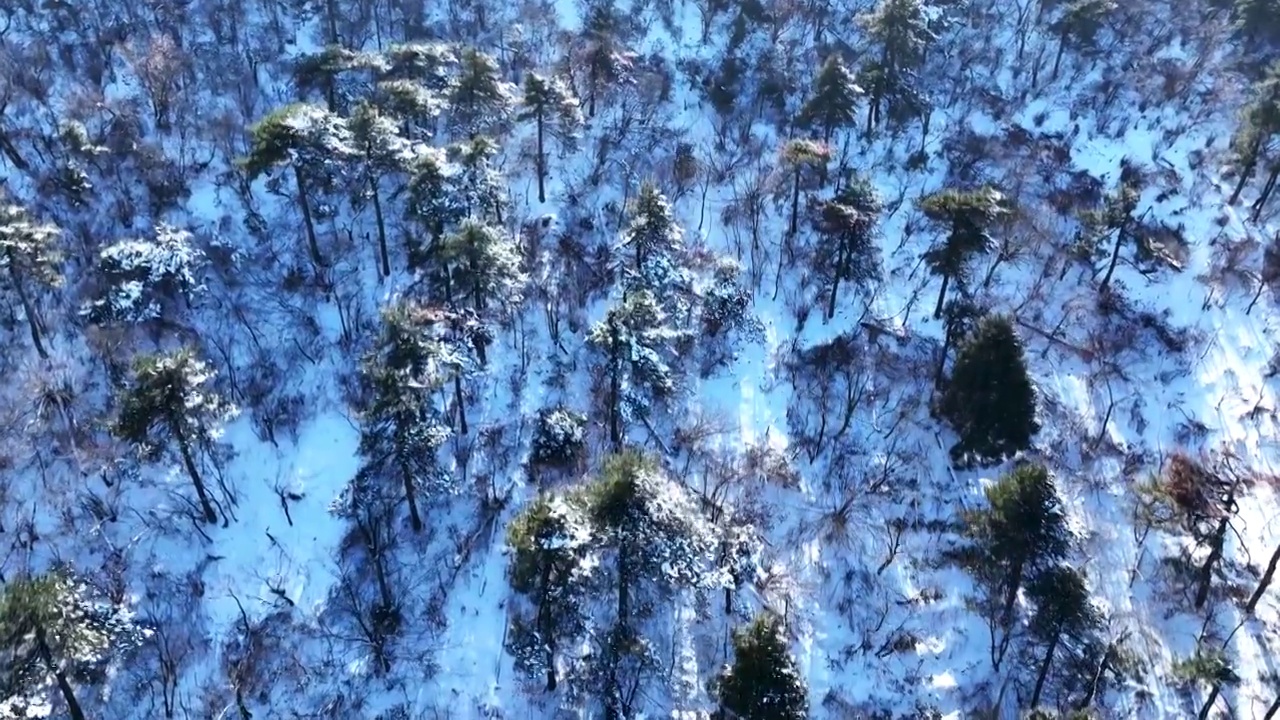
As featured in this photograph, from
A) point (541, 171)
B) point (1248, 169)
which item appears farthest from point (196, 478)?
point (1248, 169)

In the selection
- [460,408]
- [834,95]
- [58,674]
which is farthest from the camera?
[834,95]

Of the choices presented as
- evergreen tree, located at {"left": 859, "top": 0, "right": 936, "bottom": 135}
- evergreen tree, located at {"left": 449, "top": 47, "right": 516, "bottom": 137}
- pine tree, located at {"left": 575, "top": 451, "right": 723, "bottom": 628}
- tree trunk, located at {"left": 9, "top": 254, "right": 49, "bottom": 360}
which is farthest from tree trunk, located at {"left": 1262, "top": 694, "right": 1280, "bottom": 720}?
tree trunk, located at {"left": 9, "top": 254, "right": 49, "bottom": 360}

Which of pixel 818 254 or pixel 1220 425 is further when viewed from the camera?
pixel 818 254

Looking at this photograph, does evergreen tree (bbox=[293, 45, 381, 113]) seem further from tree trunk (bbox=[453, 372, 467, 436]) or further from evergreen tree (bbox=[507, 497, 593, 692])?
evergreen tree (bbox=[507, 497, 593, 692])

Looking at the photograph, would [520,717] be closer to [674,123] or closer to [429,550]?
[429,550]

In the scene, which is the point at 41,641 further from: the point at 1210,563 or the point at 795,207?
the point at 1210,563

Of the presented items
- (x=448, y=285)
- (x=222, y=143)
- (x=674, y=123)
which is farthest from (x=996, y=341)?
(x=222, y=143)

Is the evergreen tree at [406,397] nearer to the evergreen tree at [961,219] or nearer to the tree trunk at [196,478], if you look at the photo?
the tree trunk at [196,478]
